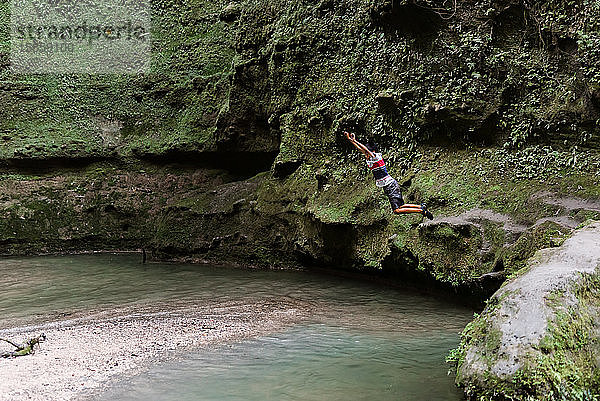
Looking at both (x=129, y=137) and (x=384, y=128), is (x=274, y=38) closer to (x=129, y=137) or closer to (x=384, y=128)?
(x=384, y=128)

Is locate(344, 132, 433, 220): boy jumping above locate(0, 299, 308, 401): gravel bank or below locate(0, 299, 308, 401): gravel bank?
above

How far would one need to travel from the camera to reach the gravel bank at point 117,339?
5359 mm

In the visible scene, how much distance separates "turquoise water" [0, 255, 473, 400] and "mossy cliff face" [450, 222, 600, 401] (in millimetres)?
574

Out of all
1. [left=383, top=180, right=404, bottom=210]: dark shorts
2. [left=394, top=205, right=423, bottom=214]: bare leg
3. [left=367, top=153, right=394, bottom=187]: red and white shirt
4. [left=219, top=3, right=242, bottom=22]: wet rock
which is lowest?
[left=394, top=205, right=423, bottom=214]: bare leg

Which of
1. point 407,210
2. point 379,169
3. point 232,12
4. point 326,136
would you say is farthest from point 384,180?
point 232,12

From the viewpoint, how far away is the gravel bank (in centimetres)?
536

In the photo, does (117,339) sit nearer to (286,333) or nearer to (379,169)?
(286,333)

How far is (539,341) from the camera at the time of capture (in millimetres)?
4297

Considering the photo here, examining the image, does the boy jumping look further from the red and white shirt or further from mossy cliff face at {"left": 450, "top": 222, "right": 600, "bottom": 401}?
mossy cliff face at {"left": 450, "top": 222, "right": 600, "bottom": 401}

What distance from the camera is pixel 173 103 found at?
2073cm

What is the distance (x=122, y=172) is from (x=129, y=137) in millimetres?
1489

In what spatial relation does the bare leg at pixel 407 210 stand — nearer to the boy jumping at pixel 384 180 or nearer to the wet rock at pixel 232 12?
the boy jumping at pixel 384 180

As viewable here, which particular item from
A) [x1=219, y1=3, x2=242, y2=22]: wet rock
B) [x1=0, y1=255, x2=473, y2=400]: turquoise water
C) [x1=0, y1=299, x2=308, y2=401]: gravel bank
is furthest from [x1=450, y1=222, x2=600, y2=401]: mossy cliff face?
[x1=219, y1=3, x2=242, y2=22]: wet rock

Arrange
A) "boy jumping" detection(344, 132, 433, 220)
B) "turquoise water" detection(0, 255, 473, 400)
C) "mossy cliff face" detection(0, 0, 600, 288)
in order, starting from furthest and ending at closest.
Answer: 1. "mossy cliff face" detection(0, 0, 600, 288)
2. "boy jumping" detection(344, 132, 433, 220)
3. "turquoise water" detection(0, 255, 473, 400)
